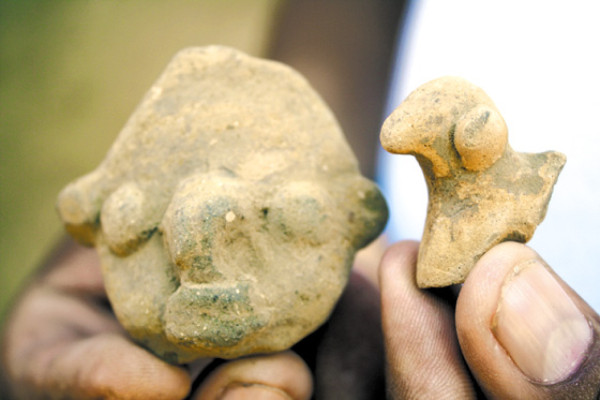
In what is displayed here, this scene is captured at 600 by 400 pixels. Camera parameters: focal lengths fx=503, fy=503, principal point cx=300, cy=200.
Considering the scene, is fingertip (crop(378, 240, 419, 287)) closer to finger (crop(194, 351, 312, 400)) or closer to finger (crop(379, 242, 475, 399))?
finger (crop(379, 242, 475, 399))

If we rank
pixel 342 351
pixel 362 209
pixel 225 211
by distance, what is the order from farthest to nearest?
1. pixel 342 351
2. pixel 362 209
3. pixel 225 211

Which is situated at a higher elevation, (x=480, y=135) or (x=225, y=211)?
(x=480, y=135)

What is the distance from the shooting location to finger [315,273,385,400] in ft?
4.02

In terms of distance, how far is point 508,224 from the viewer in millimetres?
1002

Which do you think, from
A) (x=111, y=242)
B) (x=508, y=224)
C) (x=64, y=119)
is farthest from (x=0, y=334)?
(x=508, y=224)

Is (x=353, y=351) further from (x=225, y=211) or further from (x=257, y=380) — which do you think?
(x=225, y=211)

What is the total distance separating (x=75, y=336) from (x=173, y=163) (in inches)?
25.1

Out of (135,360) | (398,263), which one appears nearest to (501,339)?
(398,263)

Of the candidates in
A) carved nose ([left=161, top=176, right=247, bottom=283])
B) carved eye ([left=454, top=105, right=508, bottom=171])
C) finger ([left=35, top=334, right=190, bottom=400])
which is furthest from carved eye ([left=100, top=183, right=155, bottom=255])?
carved eye ([left=454, top=105, right=508, bottom=171])

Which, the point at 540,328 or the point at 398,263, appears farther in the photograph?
the point at 398,263

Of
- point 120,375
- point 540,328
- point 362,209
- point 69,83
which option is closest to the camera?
point 540,328

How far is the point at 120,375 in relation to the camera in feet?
3.60

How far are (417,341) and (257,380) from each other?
357 millimetres

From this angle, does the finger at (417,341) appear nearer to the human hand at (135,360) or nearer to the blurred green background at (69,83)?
the human hand at (135,360)
